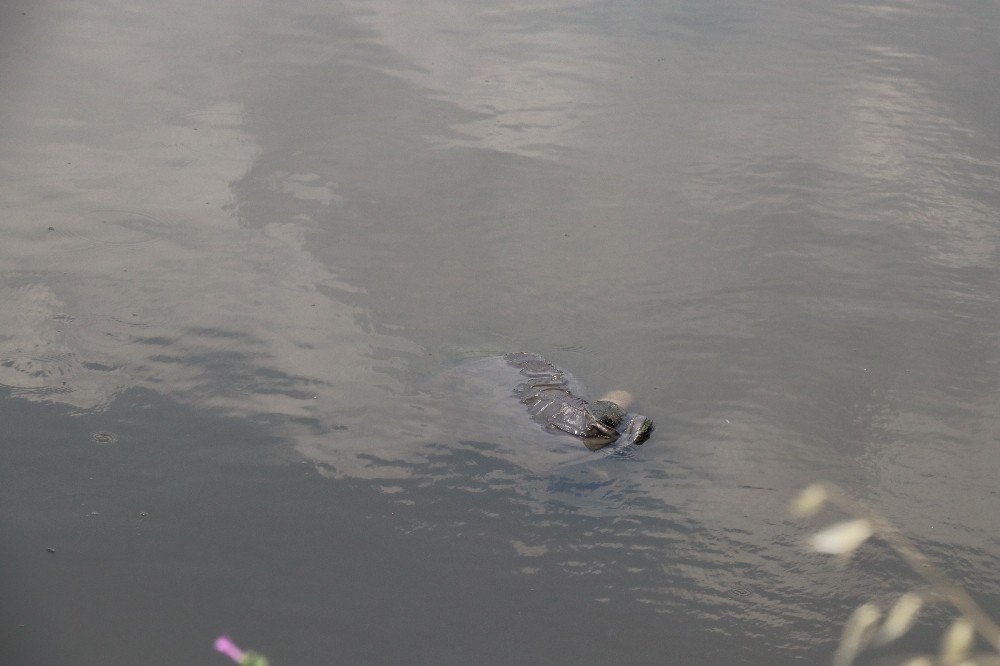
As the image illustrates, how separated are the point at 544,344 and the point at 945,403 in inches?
85.7

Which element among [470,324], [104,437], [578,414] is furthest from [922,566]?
[104,437]

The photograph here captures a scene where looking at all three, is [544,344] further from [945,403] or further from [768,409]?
[945,403]

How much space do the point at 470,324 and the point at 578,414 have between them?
1.05 m

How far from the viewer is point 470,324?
5.19m

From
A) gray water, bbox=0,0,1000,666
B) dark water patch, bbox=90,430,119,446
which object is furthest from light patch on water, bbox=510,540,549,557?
dark water patch, bbox=90,430,119,446

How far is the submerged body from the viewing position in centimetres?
439

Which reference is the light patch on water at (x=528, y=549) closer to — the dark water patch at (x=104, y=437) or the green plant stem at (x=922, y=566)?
the green plant stem at (x=922, y=566)

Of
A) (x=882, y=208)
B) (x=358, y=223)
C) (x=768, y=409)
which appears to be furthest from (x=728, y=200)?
(x=358, y=223)

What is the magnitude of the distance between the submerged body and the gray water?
0.37 ft

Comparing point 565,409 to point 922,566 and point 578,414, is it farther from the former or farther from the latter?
point 922,566

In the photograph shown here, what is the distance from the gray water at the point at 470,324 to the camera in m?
3.75

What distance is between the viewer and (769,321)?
535 centimetres

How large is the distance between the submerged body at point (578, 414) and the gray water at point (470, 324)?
0.11 metres

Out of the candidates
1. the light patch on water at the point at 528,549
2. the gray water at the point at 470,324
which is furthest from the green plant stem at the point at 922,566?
the light patch on water at the point at 528,549
